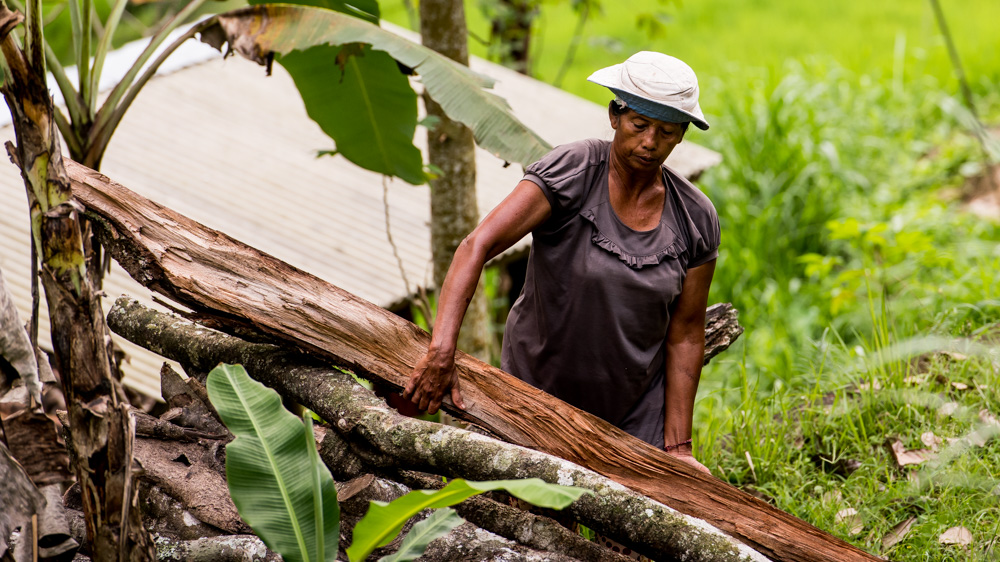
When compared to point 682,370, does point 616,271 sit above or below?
above

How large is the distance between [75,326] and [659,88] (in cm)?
126

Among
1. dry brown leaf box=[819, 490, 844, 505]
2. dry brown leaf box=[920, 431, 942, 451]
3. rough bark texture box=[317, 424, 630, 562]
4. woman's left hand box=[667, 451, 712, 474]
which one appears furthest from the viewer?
dry brown leaf box=[920, 431, 942, 451]

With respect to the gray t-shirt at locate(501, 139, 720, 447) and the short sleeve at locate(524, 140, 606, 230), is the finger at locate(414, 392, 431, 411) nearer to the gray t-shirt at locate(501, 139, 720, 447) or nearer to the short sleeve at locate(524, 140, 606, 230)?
the gray t-shirt at locate(501, 139, 720, 447)

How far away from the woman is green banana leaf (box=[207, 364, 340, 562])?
14.0 inches

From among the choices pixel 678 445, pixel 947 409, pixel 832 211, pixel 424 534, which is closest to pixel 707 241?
pixel 678 445

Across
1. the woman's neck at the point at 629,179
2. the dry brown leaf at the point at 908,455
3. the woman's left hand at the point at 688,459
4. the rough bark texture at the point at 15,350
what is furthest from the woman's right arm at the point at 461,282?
the dry brown leaf at the point at 908,455

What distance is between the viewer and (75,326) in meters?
1.71

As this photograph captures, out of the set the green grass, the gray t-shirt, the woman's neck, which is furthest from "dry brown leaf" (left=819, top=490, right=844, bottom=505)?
the woman's neck

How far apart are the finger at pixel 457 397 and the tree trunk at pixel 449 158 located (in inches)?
50.4

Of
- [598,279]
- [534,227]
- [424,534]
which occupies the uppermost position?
[534,227]

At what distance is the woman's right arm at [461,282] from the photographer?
6.30ft

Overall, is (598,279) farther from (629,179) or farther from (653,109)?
(653,109)

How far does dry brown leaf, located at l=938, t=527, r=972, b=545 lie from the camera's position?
2.40m

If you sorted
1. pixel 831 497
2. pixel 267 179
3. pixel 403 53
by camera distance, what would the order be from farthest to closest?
pixel 267 179 < pixel 831 497 < pixel 403 53
